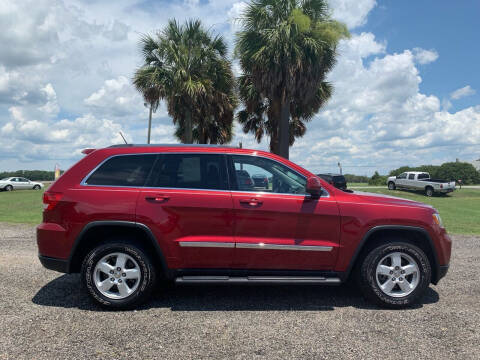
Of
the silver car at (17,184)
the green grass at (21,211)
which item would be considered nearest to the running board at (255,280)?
the green grass at (21,211)

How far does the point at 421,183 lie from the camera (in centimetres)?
2623

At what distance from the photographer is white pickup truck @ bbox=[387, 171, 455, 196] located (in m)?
24.9

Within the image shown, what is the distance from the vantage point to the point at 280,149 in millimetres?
16812

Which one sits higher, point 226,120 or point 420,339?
point 226,120

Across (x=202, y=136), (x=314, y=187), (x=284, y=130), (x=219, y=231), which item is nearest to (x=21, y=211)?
(x=202, y=136)

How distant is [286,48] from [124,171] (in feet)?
43.7

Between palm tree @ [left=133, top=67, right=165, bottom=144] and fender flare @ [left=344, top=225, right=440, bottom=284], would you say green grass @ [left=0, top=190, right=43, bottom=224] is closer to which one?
palm tree @ [left=133, top=67, right=165, bottom=144]

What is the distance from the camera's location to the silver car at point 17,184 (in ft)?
106

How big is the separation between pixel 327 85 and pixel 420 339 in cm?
1797

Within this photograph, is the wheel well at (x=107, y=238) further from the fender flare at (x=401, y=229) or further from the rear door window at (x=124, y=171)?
the fender flare at (x=401, y=229)

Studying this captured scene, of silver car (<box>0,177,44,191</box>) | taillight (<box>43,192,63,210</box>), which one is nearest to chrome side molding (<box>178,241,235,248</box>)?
taillight (<box>43,192,63,210</box>)

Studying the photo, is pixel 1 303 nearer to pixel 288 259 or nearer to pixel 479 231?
pixel 288 259

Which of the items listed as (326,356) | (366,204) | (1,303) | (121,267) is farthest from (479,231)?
(1,303)

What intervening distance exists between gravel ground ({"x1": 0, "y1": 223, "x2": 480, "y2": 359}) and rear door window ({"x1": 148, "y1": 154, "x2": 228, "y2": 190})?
54.1 inches
